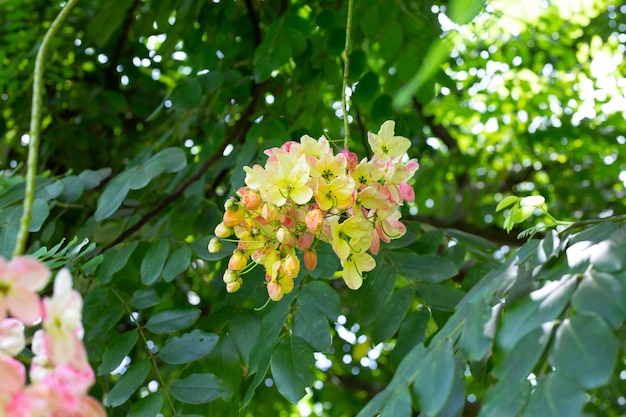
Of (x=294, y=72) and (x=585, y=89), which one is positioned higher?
(x=294, y=72)

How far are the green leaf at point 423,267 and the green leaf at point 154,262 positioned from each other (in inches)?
15.5

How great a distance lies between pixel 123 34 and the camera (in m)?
2.29

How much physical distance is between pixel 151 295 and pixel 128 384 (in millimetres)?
196

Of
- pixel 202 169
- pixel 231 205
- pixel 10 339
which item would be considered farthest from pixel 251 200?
pixel 202 169

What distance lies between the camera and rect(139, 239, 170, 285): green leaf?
131cm

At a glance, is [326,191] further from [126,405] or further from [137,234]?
[137,234]

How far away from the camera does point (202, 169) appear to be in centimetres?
166

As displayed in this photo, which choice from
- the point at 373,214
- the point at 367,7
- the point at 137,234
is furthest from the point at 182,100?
the point at 373,214

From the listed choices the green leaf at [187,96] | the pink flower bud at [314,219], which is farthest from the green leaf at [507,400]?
the green leaf at [187,96]

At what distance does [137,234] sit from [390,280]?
601 mm

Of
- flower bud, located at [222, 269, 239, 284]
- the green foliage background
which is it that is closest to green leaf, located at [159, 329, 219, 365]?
the green foliage background

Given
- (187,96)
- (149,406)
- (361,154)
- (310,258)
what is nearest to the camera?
(310,258)

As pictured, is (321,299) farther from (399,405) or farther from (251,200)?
(399,405)

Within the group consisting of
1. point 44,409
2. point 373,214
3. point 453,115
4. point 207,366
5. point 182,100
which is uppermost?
point 44,409
